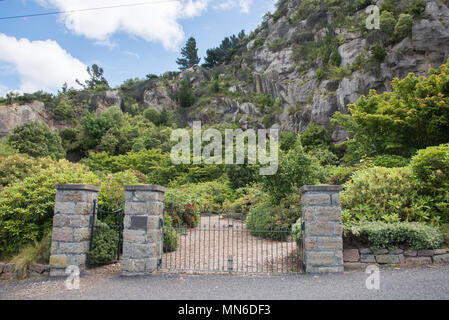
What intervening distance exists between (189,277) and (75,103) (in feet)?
108

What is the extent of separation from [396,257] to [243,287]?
2747mm

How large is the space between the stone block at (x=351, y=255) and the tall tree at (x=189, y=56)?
4579 centimetres

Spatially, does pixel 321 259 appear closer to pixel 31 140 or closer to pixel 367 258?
pixel 367 258

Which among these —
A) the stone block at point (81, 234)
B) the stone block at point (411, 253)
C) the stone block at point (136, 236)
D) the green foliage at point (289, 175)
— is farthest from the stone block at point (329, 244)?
the stone block at point (81, 234)

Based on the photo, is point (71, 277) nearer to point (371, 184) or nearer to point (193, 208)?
point (193, 208)

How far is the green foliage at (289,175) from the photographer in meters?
7.62

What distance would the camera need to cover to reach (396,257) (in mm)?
4715

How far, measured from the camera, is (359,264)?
4676mm

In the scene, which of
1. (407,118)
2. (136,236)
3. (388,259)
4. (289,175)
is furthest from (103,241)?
(407,118)

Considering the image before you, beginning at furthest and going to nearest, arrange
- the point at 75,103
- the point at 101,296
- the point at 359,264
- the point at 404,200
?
the point at 75,103 → the point at 404,200 → the point at 359,264 → the point at 101,296

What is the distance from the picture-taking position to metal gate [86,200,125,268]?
16.2 feet

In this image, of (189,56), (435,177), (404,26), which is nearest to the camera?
(435,177)

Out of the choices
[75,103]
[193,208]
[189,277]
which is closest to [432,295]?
[189,277]

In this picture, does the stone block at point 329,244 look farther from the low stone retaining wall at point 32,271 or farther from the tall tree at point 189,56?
the tall tree at point 189,56
